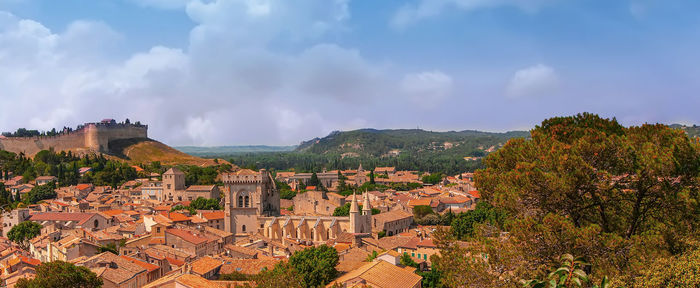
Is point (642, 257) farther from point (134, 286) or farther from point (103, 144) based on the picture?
point (103, 144)

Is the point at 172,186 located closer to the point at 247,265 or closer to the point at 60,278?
the point at 247,265

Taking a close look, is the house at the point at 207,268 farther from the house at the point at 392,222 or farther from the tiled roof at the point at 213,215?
the house at the point at 392,222

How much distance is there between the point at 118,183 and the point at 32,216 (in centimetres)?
3339

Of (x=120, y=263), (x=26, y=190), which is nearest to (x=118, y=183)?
(x=26, y=190)

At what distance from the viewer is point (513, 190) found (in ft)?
51.9

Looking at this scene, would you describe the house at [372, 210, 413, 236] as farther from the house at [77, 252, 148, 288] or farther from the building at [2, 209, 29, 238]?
the building at [2, 209, 29, 238]

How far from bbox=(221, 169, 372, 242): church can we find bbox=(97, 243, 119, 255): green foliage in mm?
12845

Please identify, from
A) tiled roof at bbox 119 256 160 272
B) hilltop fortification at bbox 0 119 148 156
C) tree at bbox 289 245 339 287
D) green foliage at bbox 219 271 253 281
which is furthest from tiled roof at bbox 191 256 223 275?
hilltop fortification at bbox 0 119 148 156

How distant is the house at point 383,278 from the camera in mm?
23906

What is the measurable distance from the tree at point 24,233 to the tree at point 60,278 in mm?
23750

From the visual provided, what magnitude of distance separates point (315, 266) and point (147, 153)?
108 m

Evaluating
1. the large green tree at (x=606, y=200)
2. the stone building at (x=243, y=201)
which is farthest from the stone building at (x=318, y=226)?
the large green tree at (x=606, y=200)

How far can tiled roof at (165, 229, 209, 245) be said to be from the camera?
125 feet

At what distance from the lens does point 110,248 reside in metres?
37.9
